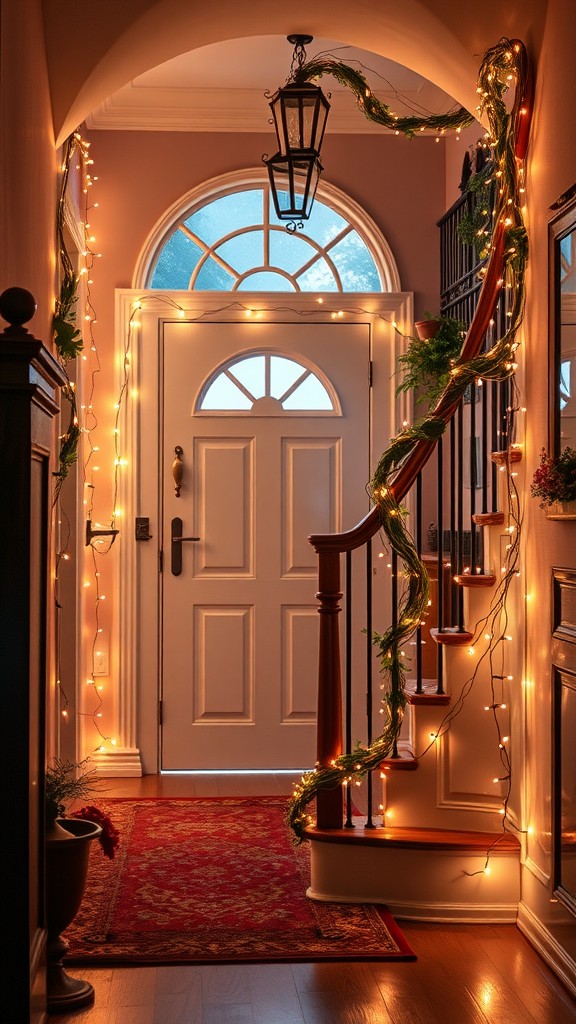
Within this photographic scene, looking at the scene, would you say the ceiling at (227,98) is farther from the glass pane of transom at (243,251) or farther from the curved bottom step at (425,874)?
the curved bottom step at (425,874)

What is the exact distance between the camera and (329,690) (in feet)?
12.5

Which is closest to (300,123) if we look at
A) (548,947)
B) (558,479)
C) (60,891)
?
(558,479)

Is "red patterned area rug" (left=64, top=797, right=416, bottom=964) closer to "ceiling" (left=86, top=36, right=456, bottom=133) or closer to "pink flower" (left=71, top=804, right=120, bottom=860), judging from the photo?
"pink flower" (left=71, top=804, right=120, bottom=860)

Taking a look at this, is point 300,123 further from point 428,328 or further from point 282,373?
point 282,373

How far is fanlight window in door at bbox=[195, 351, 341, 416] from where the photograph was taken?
572 cm

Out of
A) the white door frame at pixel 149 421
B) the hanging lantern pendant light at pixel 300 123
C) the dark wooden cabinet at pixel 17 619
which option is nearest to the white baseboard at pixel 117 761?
the white door frame at pixel 149 421

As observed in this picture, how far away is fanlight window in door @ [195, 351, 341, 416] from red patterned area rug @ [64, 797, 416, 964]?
2037 millimetres

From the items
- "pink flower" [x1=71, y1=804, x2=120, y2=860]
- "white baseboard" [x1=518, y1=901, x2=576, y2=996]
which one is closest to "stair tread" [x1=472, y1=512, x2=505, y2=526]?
"white baseboard" [x1=518, y1=901, x2=576, y2=996]

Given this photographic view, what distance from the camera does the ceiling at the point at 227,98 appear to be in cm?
544

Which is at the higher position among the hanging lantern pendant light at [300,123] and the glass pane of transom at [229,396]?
the hanging lantern pendant light at [300,123]

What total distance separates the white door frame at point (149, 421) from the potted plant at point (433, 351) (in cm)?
24

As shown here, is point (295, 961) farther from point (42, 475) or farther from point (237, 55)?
point (237, 55)

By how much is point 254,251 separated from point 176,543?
1537mm

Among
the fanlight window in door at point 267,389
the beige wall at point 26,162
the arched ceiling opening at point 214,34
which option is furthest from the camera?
the fanlight window in door at point 267,389
